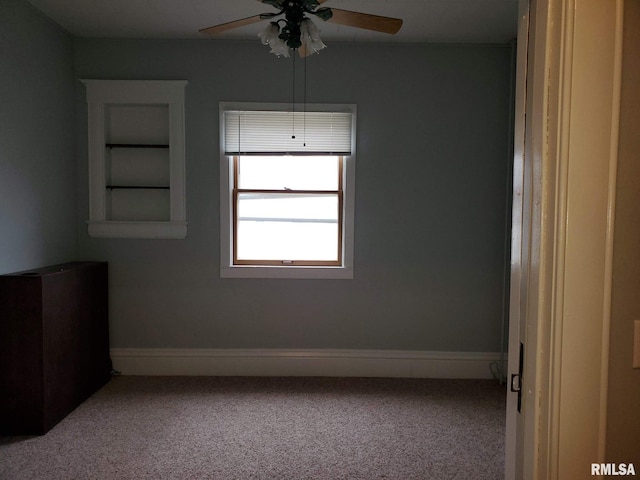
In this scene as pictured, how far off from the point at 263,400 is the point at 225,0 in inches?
116

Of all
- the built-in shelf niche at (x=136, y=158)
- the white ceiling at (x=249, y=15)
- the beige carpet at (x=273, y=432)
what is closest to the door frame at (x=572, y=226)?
the beige carpet at (x=273, y=432)

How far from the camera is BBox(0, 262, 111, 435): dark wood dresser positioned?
2.66m

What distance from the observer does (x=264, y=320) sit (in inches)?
145

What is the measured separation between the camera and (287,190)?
3717 mm

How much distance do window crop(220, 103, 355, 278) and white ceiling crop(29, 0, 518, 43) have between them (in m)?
0.64

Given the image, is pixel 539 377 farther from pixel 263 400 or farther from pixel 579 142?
pixel 263 400

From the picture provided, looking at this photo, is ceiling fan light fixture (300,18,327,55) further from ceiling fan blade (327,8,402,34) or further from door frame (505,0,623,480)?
door frame (505,0,623,480)

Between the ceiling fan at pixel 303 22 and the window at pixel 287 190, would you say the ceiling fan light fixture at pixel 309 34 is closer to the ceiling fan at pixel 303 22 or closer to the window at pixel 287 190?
the ceiling fan at pixel 303 22

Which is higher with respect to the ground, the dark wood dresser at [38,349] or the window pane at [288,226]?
the window pane at [288,226]

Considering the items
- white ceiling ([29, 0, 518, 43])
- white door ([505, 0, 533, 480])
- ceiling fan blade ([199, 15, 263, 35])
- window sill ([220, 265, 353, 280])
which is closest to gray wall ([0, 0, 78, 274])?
white ceiling ([29, 0, 518, 43])

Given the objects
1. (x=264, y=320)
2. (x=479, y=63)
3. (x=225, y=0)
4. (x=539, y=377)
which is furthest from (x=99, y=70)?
(x=539, y=377)

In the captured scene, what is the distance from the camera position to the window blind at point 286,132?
11.8ft

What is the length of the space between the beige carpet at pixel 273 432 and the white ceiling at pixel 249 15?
2.91 metres

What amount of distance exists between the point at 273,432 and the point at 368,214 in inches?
74.6
